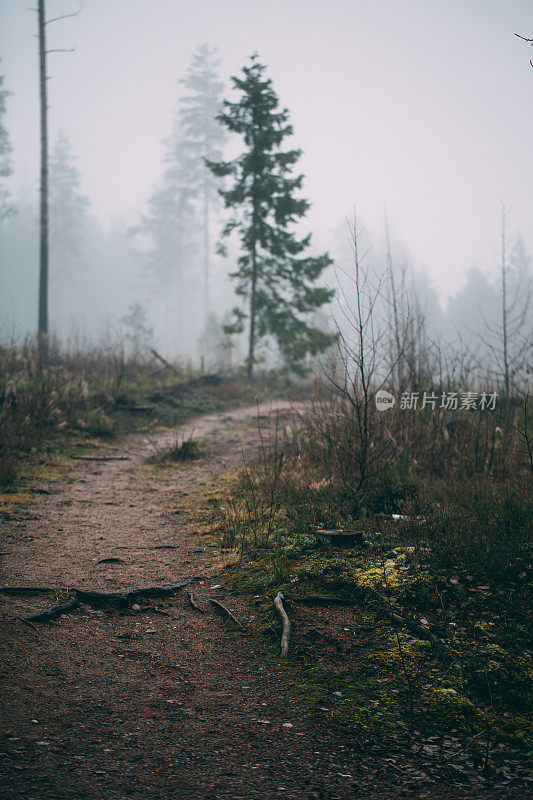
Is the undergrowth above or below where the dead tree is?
below

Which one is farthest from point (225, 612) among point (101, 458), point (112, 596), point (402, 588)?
point (101, 458)

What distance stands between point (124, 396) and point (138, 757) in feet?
33.1

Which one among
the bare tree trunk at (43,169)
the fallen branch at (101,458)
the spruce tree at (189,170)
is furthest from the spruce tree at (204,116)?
the fallen branch at (101,458)

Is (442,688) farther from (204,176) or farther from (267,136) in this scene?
(204,176)

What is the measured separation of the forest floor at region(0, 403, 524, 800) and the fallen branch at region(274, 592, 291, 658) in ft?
0.34

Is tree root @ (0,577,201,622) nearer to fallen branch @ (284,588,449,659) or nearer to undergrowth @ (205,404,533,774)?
undergrowth @ (205,404,533,774)

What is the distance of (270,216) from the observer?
1653cm

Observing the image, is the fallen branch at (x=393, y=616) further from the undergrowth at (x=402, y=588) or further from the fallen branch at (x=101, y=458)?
the fallen branch at (x=101, y=458)

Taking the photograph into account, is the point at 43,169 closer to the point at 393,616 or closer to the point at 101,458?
the point at 101,458

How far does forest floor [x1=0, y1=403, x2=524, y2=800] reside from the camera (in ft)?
6.53

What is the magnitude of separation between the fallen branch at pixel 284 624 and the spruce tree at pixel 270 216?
12606 mm

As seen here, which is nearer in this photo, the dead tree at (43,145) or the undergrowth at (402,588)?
the undergrowth at (402,588)

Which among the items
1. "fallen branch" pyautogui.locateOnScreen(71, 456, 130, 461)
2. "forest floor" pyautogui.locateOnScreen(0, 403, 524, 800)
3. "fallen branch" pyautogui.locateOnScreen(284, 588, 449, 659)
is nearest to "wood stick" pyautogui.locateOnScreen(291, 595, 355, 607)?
"fallen branch" pyautogui.locateOnScreen(284, 588, 449, 659)

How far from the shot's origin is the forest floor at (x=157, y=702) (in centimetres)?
199
